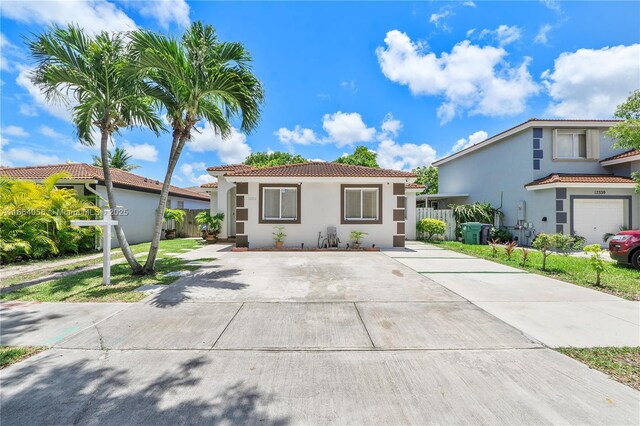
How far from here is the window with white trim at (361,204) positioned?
42.6ft

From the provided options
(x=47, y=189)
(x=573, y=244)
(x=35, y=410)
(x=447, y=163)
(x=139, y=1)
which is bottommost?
(x=35, y=410)

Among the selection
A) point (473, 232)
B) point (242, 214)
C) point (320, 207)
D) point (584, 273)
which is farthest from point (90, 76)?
point (473, 232)

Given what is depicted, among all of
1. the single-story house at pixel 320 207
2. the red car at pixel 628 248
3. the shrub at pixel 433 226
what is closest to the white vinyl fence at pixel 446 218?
the shrub at pixel 433 226

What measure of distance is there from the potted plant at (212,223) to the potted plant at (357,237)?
7.46 m

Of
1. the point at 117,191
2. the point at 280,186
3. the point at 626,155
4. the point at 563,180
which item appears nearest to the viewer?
the point at 280,186

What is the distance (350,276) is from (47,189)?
11.5 m

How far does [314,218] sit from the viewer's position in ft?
42.2

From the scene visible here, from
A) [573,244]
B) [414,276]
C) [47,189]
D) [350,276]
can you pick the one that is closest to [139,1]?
[47,189]

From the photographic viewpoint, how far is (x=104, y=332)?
4.04 metres

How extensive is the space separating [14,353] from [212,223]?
463 inches

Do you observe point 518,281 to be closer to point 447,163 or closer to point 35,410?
point 35,410

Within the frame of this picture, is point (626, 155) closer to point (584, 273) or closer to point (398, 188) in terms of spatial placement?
point (584, 273)

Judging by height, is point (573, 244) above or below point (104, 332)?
above

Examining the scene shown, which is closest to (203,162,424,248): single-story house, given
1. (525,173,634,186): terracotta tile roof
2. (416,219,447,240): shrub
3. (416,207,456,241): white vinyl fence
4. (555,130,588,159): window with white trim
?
(416,219,447,240): shrub
